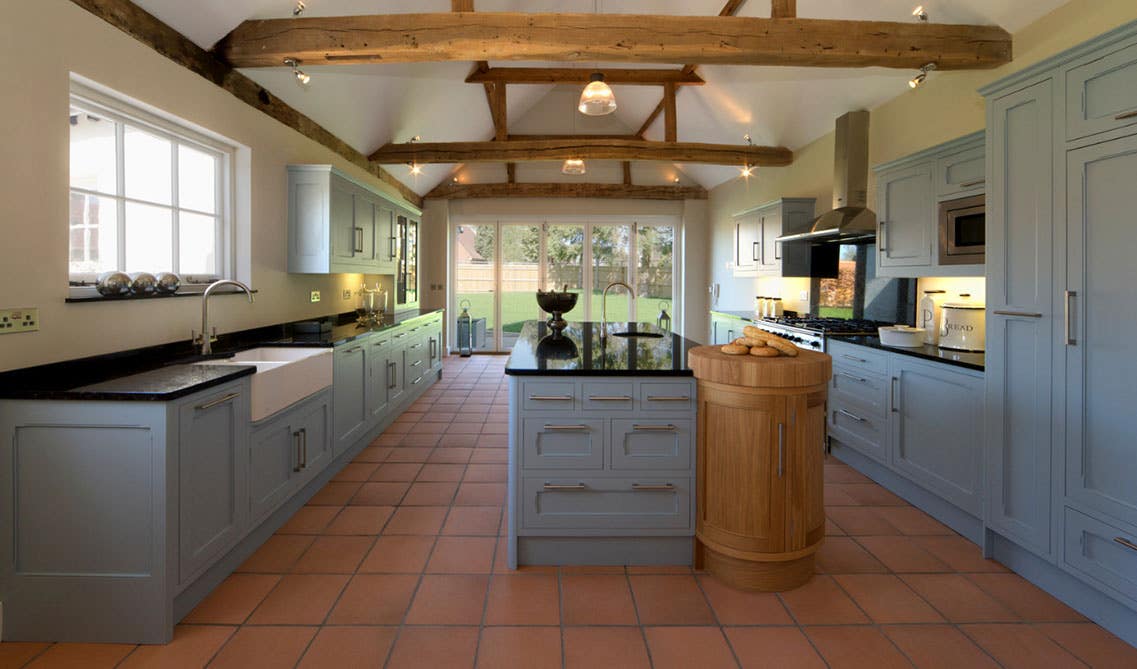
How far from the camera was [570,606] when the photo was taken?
220 centimetres

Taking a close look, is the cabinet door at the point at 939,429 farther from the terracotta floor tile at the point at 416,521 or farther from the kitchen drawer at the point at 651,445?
the terracotta floor tile at the point at 416,521

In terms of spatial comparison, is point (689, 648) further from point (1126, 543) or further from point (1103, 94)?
point (1103, 94)

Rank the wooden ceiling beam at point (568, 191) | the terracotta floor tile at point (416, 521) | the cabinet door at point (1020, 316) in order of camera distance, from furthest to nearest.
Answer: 1. the wooden ceiling beam at point (568, 191)
2. the terracotta floor tile at point (416, 521)
3. the cabinet door at point (1020, 316)

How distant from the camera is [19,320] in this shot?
2.06 metres

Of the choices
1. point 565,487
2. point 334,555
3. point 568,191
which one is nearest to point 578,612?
point 565,487

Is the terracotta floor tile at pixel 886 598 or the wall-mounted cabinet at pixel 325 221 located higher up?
the wall-mounted cabinet at pixel 325 221

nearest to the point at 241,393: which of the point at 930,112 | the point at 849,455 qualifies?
the point at 849,455

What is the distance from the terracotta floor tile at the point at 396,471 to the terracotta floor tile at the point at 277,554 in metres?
0.87

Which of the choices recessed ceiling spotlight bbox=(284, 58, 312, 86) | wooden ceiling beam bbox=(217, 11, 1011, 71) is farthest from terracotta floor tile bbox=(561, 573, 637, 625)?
recessed ceiling spotlight bbox=(284, 58, 312, 86)

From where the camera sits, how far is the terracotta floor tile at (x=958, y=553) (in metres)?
2.55

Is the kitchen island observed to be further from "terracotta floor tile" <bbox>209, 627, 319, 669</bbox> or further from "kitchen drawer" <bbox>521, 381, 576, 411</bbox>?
"terracotta floor tile" <bbox>209, 627, 319, 669</bbox>

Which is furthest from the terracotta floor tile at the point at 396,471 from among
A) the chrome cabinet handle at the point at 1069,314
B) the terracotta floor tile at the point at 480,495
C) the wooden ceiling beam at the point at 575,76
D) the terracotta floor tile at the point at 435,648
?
the wooden ceiling beam at the point at 575,76

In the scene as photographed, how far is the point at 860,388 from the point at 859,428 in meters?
0.27

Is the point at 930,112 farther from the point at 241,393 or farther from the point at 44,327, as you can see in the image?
the point at 44,327
